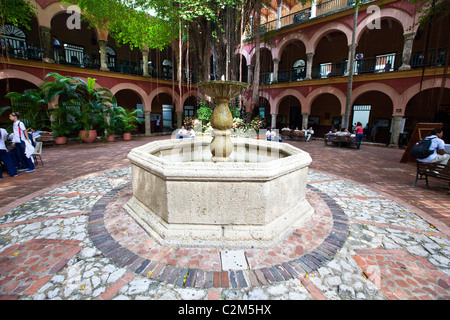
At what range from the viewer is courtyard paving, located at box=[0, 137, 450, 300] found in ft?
7.03

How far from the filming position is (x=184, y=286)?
2178 mm

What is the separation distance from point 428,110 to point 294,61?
33.2 ft

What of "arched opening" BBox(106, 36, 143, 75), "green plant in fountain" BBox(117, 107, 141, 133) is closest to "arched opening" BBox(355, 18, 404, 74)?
"green plant in fountain" BBox(117, 107, 141, 133)

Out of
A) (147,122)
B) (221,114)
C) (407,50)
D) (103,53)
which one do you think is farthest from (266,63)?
(221,114)

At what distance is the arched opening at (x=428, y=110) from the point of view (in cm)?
1275

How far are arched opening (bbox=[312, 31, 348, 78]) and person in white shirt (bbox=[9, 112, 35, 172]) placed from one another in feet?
54.2

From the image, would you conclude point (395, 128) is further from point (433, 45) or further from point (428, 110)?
point (433, 45)

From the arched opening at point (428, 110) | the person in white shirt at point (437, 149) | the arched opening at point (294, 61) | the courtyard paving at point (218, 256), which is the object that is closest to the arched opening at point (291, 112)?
the arched opening at point (294, 61)

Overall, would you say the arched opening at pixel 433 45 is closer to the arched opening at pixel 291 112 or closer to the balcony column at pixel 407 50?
the balcony column at pixel 407 50

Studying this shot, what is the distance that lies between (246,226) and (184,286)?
1067 millimetres

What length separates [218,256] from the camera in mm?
2621

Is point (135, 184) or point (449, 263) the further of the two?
point (135, 184)

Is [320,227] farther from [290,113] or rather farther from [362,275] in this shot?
[290,113]
